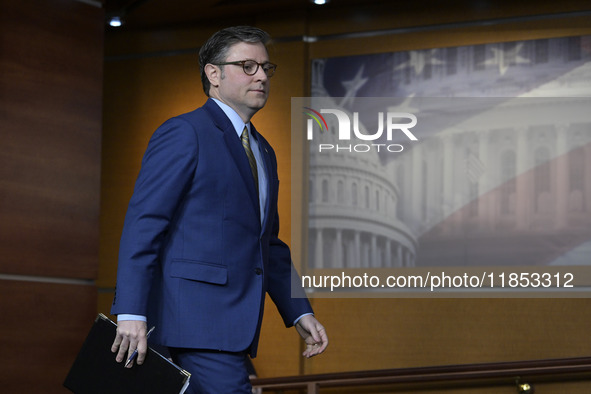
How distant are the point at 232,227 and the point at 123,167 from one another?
3724 millimetres

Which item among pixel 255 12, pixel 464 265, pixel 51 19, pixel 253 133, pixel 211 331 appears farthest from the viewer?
pixel 255 12

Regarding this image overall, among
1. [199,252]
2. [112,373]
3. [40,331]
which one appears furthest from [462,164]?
[112,373]

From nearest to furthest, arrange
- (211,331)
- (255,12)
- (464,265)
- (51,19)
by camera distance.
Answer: (211,331) → (51,19) → (464,265) → (255,12)

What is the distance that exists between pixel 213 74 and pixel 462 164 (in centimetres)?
296

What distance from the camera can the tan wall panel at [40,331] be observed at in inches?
160

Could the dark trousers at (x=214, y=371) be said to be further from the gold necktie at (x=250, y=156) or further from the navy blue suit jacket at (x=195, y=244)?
the gold necktie at (x=250, y=156)

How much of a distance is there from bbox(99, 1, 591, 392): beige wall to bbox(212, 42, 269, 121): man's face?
294cm

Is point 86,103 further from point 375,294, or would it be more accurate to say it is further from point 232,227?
point 232,227

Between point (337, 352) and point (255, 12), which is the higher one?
point (255, 12)

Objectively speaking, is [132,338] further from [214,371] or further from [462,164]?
[462,164]

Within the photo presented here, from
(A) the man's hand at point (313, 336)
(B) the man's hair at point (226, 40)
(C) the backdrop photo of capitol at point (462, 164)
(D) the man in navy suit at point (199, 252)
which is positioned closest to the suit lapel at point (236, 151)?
(D) the man in navy suit at point (199, 252)

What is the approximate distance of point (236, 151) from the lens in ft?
7.14

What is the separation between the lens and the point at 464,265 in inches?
192

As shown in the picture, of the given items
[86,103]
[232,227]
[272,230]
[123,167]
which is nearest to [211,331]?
[232,227]
